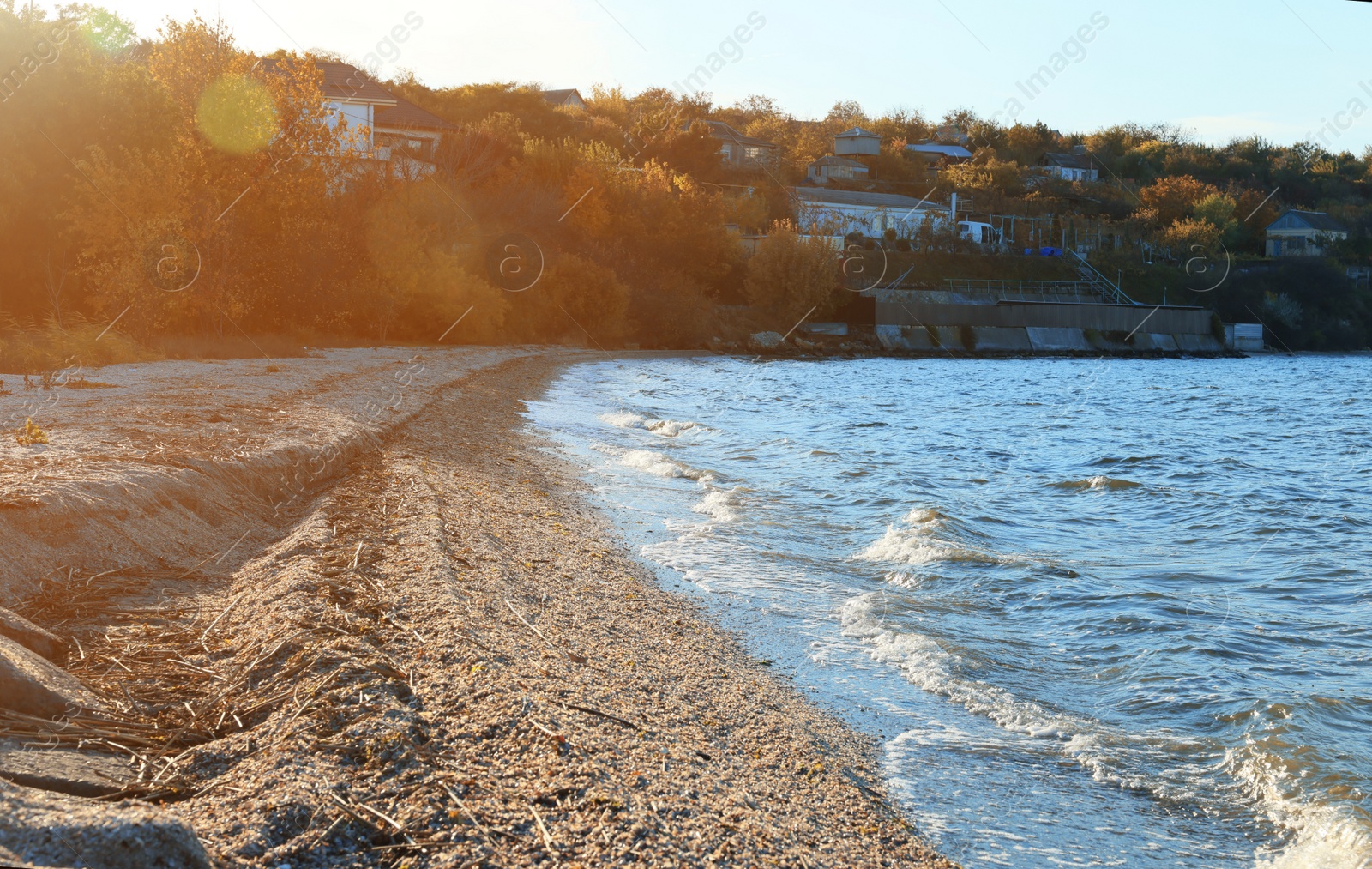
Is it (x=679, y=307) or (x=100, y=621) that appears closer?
(x=100, y=621)

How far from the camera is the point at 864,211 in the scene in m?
87.2

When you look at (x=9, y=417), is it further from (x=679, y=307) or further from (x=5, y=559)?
(x=679, y=307)

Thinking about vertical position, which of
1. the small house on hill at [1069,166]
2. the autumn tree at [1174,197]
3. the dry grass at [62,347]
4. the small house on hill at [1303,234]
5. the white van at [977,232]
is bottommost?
the dry grass at [62,347]

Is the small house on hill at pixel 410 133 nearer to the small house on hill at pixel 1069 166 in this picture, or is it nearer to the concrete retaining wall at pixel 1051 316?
the concrete retaining wall at pixel 1051 316

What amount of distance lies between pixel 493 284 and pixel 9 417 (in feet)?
111

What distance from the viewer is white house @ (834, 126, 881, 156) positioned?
347 feet

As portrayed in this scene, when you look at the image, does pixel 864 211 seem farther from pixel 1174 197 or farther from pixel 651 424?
pixel 651 424

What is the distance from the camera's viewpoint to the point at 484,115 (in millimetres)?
70812

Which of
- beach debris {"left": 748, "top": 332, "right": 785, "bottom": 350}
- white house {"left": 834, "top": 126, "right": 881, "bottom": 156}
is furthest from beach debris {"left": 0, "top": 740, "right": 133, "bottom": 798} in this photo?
white house {"left": 834, "top": 126, "right": 881, "bottom": 156}

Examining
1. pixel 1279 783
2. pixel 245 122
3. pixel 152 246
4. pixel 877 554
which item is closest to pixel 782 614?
pixel 877 554

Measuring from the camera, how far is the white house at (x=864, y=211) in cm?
8125

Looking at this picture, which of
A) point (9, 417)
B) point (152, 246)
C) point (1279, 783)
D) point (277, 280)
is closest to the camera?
point (1279, 783)

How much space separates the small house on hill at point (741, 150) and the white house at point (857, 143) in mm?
13220

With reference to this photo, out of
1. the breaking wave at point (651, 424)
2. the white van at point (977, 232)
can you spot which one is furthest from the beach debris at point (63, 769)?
the white van at point (977, 232)
